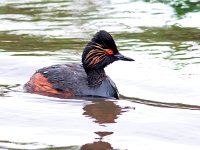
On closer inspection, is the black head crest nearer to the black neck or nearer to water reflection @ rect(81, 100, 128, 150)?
the black neck

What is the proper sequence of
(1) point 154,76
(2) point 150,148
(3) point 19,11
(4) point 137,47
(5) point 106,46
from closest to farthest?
(2) point 150,148
(5) point 106,46
(1) point 154,76
(4) point 137,47
(3) point 19,11

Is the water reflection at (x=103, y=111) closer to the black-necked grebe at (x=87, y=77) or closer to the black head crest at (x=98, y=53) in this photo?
Result: the black-necked grebe at (x=87, y=77)

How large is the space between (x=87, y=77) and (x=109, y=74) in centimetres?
135

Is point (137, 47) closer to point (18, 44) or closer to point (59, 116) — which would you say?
point (18, 44)

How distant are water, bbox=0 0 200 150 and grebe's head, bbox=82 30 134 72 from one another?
593 mm

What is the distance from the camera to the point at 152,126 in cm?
960

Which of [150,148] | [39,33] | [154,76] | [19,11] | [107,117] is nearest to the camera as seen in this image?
[150,148]

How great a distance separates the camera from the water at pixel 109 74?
360 inches


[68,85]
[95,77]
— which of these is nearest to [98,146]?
[68,85]

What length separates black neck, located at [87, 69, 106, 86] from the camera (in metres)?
11.6

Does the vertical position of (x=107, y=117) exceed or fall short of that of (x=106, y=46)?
it falls short

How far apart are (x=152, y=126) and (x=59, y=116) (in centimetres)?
133

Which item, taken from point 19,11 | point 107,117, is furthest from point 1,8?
point 107,117

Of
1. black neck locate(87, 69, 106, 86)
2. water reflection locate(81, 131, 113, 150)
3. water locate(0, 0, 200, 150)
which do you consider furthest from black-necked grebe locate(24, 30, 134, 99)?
water reflection locate(81, 131, 113, 150)
